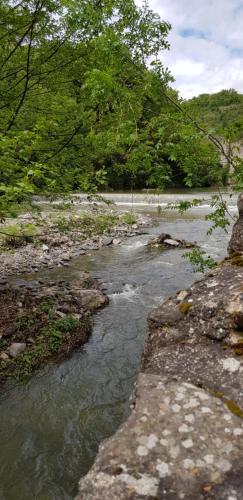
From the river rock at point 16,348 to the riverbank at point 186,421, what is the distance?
3914 millimetres

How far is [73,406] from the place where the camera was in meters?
5.78

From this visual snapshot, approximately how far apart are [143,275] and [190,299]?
836 centimetres

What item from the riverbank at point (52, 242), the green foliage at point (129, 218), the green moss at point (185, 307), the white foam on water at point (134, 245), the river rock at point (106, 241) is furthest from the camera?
the river rock at point (106, 241)

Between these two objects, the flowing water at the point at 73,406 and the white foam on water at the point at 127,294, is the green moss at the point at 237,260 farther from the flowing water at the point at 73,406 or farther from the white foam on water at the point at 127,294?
the white foam on water at the point at 127,294

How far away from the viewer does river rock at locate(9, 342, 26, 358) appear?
276 inches

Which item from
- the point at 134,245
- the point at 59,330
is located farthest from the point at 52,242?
the point at 59,330

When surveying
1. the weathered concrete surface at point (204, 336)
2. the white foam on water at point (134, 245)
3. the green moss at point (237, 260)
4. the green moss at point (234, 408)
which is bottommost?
the white foam on water at point (134, 245)

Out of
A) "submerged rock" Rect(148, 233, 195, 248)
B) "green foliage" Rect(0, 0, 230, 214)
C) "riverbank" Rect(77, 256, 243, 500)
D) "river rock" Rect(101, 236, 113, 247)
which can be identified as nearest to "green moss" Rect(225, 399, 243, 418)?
"riverbank" Rect(77, 256, 243, 500)

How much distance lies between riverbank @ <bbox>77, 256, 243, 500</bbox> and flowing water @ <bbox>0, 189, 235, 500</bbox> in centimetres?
202

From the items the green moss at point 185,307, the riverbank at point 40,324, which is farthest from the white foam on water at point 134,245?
the green moss at point 185,307

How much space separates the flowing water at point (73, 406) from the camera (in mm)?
4477

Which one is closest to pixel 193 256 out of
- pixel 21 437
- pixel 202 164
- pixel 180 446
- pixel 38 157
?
pixel 202 164

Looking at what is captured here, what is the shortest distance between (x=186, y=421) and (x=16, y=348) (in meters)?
5.26

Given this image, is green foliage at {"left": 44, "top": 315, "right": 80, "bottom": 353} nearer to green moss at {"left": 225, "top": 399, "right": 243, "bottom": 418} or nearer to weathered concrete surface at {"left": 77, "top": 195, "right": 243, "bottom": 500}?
weathered concrete surface at {"left": 77, "top": 195, "right": 243, "bottom": 500}
